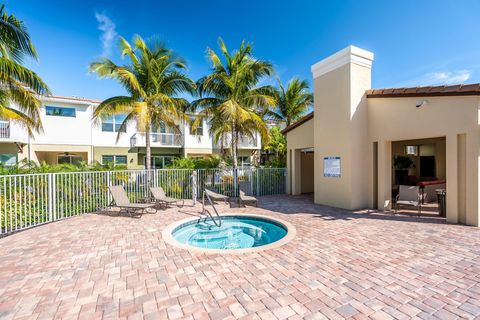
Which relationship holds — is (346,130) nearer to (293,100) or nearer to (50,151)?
(293,100)

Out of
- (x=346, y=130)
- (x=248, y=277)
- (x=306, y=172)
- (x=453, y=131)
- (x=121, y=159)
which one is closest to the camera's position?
(x=248, y=277)

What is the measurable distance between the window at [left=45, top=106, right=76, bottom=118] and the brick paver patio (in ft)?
53.6

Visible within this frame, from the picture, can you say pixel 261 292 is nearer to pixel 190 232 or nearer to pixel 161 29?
pixel 190 232

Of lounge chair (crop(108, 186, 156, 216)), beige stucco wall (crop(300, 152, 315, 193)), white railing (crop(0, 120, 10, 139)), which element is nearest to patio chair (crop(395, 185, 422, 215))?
beige stucco wall (crop(300, 152, 315, 193))

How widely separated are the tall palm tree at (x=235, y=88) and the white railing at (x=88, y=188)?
210 cm

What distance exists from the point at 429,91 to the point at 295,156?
7213mm

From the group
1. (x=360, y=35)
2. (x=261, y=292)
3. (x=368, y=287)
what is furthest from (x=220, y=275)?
(x=360, y=35)

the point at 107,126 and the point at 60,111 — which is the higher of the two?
the point at 60,111

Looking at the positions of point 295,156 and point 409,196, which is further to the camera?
point 295,156

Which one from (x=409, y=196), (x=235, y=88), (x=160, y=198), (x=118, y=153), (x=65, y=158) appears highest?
(x=235, y=88)

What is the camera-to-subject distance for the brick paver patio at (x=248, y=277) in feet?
10.3

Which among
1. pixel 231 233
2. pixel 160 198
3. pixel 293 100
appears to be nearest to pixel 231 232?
pixel 231 233

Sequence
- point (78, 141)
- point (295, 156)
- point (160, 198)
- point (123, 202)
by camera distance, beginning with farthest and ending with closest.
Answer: point (78, 141) → point (295, 156) → point (160, 198) → point (123, 202)

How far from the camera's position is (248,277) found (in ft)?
13.3
